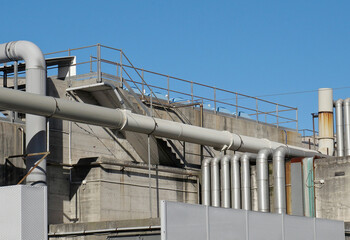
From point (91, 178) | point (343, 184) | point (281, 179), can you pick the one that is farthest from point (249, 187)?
point (91, 178)

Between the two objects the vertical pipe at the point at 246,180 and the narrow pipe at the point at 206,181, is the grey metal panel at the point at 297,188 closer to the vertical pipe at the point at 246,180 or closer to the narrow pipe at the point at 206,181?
the vertical pipe at the point at 246,180

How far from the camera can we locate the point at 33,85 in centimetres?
2809

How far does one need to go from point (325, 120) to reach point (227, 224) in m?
19.2

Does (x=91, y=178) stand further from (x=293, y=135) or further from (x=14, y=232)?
(x=293, y=135)

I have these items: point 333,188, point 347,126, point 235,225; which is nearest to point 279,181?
point 333,188

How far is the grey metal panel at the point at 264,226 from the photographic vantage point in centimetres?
2225

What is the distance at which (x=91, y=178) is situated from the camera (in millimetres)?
30141

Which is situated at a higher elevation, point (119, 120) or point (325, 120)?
point (325, 120)

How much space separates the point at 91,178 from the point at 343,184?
32.7ft

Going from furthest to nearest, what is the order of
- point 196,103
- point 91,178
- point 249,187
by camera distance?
point 196,103
point 249,187
point 91,178

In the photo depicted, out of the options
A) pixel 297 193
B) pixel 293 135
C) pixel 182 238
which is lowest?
pixel 182 238

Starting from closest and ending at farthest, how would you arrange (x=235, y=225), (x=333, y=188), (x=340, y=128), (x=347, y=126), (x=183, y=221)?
(x=183, y=221) → (x=235, y=225) → (x=333, y=188) → (x=347, y=126) → (x=340, y=128)

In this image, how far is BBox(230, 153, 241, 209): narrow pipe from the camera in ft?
109

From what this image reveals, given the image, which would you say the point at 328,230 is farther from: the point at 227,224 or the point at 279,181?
the point at 279,181
